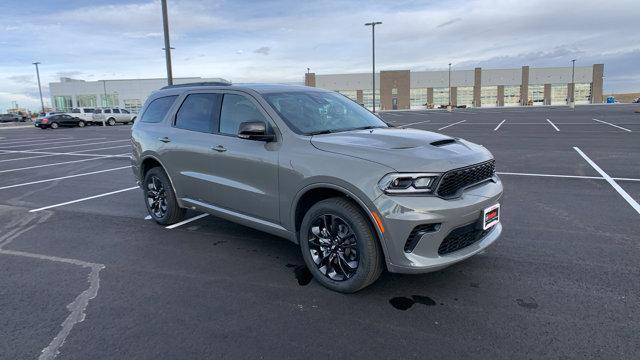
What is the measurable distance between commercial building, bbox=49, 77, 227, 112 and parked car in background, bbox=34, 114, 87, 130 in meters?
34.5

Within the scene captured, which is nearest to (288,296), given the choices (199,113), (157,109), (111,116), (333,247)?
(333,247)

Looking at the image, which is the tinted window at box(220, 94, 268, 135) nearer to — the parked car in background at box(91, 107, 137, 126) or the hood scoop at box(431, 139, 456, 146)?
the hood scoop at box(431, 139, 456, 146)

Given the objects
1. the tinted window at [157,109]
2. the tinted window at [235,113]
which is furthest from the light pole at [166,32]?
the tinted window at [235,113]

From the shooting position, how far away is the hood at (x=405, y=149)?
345cm

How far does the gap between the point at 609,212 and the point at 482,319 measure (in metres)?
4.00

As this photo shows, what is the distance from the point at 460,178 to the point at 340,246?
1.17 m

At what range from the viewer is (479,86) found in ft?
297

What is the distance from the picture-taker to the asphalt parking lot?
3.07 metres

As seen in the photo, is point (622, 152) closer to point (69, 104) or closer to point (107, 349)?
point (107, 349)

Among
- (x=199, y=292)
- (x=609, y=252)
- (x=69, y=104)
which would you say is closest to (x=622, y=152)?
(x=609, y=252)

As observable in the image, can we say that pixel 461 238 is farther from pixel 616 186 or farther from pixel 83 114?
pixel 83 114

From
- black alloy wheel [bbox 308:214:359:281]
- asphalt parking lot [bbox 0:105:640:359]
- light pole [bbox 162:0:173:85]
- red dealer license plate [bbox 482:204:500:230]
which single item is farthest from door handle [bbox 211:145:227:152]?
light pole [bbox 162:0:173:85]

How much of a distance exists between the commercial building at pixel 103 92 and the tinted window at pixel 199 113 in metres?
74.1

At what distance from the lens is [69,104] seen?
79.4 metres
